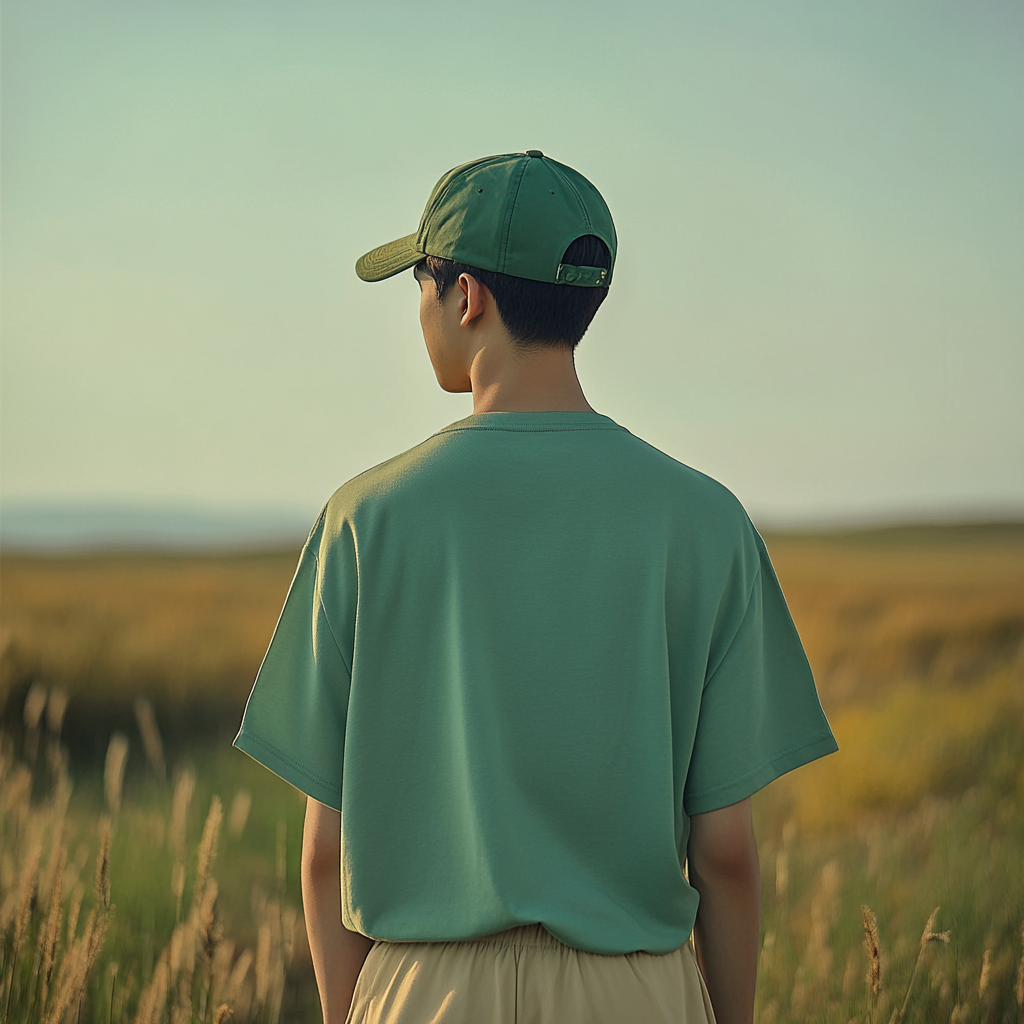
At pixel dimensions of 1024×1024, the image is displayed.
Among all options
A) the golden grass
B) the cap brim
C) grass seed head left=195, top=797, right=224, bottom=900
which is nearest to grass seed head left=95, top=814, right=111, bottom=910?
the golden grass

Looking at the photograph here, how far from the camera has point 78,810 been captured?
506 cm

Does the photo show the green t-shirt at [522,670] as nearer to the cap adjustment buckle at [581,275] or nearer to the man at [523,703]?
the man at [523,703]

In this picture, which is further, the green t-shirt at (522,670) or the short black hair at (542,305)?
the short black hair at (542,305)

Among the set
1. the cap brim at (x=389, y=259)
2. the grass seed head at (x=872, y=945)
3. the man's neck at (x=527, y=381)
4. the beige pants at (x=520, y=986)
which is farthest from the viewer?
the grass seed head at (x=872, y=945)

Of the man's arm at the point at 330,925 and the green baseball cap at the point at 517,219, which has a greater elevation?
the green baseball cap at the point at 517,219

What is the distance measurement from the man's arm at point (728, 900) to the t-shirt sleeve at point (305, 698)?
0.50 m

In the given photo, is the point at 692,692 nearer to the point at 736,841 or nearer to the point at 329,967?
the point at 736,841

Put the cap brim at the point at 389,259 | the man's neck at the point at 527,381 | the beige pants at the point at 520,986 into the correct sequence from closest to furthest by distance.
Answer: the beige pants at the point at 520,986
the man's neck at the point at 527,381
the cap brim at the point at 389,259

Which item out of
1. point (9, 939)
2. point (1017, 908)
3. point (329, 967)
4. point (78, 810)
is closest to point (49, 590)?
point (78, 810)

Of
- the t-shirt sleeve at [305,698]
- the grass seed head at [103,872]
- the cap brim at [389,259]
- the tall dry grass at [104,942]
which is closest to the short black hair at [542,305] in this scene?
the cap brim at [389,259]

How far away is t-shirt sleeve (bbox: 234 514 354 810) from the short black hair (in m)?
0.37

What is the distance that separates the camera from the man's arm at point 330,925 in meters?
1.34

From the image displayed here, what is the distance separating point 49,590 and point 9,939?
244 inches

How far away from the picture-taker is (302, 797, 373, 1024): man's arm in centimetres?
134
